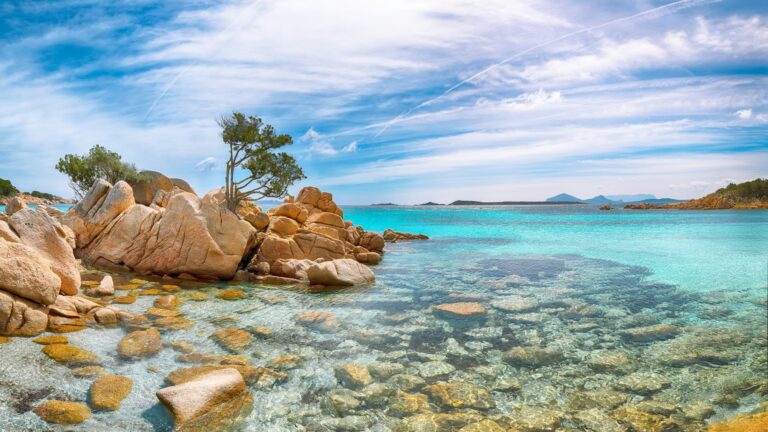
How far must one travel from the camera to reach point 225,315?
1734 centimetres

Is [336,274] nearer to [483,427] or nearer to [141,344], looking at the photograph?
[141,344]

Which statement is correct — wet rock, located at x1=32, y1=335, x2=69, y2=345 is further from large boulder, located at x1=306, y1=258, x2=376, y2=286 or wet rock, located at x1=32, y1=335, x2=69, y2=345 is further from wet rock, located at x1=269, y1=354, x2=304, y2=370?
large boulder, located at x1=306, y1=258, x2=376, y2=286

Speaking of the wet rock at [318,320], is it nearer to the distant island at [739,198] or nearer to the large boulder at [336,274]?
the large boulder at [336,274]

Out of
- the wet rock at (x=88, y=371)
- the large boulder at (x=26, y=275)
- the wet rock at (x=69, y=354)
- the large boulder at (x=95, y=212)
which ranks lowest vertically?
the wet rock at (x=88, y=371)

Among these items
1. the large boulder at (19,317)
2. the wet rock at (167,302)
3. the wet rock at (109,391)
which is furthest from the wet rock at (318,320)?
the large boulder at (19,317)

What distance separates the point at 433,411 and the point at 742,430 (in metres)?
5.98

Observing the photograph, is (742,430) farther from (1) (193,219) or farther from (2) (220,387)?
(1) (193,219)

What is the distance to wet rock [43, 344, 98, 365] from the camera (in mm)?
11074

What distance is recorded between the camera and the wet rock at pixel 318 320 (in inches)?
639

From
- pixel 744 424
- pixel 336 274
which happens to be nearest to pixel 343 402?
pixel 744 424

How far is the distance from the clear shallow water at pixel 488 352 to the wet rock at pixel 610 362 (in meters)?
0.07

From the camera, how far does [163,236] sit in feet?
82.1

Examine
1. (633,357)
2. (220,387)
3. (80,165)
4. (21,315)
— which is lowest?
(633,357)

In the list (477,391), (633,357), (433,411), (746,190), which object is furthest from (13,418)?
(746,190)
